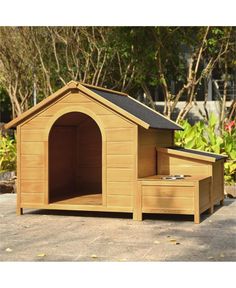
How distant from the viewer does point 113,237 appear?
6902 millimetres

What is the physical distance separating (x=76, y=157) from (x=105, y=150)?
2.18 meters

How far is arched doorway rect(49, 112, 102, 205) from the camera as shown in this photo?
9625 millimetres

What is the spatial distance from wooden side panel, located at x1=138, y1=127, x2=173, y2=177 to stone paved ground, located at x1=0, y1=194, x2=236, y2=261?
698 mm

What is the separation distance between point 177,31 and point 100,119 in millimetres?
7724

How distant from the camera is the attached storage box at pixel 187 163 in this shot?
873 cm

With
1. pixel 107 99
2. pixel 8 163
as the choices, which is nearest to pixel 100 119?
pixel 107 99

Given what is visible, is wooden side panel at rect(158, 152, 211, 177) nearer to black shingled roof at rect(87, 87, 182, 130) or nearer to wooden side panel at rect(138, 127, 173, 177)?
wooden side panel at rect(138, 127, 173, 177)

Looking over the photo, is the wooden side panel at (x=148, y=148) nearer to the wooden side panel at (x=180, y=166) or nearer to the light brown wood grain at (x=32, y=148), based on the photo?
the wooden side panel at (x=180, y=166)

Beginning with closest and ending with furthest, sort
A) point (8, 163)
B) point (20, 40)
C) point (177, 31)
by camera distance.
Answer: point (8, 163) < point (177, 31) < point (20, 40)

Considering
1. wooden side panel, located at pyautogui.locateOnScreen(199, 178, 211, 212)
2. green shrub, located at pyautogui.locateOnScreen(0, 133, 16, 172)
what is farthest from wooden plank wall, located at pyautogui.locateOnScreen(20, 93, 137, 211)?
green shrub, located at pyautogui.locateOnScreen(0, 133, 16, 172)

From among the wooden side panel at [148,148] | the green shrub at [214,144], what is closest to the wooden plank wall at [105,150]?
the wooden side panel at [148,148]
